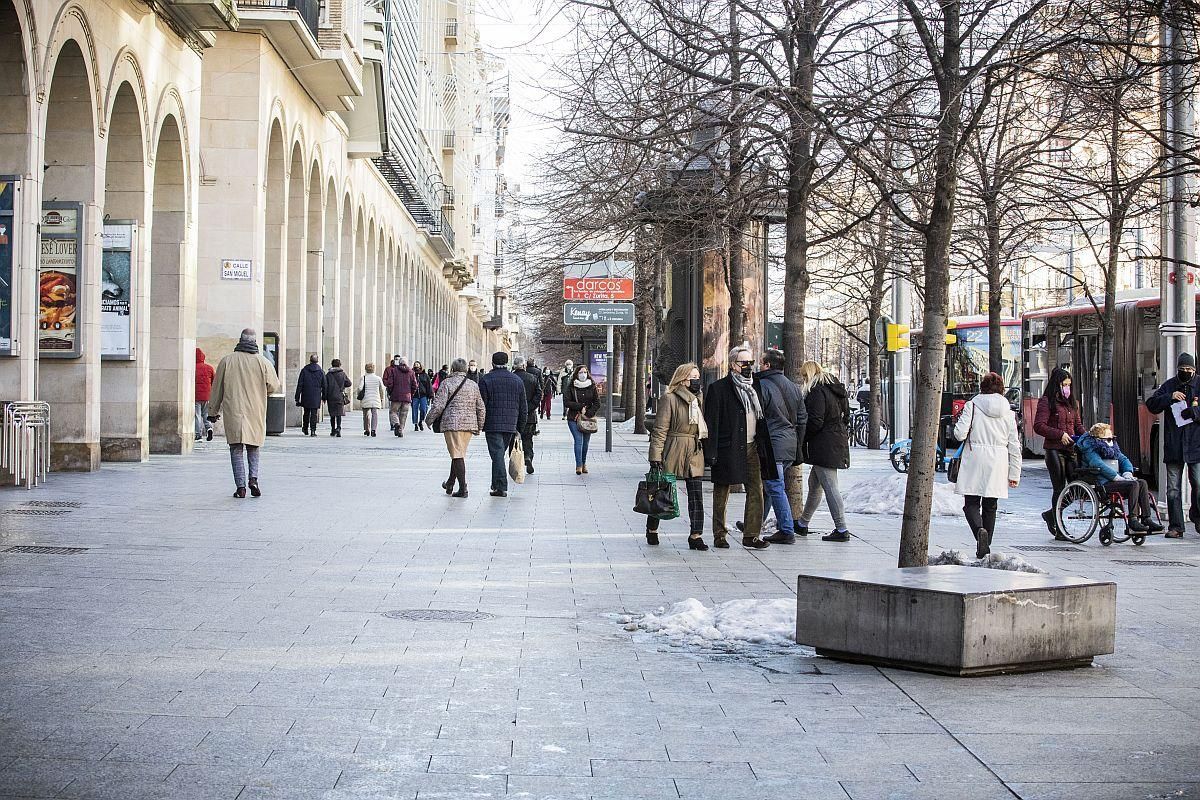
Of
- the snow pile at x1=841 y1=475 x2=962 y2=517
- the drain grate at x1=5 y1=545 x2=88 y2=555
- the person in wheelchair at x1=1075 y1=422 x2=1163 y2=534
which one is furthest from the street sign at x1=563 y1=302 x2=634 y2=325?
the drain grate at x1=5 y1=545 x2=88 y2=555

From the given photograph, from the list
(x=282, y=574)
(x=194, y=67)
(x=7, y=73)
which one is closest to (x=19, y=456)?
(x=7, y=73)

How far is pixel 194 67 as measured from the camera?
2512 cm

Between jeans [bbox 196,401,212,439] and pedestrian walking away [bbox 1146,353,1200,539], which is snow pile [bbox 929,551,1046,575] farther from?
jeans [bbox 196,401,212,439]

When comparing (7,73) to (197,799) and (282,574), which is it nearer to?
(282,574)

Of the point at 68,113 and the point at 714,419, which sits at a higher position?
the point at 68,113

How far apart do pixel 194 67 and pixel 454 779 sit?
2201 cm

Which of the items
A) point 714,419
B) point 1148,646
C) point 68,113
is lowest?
point 1148,646

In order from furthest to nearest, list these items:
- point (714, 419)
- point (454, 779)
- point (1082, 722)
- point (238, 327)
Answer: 1. point (238, 327)
2. point (714, 419)
3. point (1082, 722)
4. point (454, 779)

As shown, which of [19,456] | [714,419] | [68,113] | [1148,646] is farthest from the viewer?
[68,113]

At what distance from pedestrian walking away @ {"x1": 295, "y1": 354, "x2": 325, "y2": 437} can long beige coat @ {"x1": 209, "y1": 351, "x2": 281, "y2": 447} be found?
17.6 metres

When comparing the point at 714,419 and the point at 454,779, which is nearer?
the point at 454,779

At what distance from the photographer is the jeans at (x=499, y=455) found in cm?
1812

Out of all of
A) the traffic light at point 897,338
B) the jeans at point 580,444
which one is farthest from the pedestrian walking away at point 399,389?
the traffic light at point 897,338

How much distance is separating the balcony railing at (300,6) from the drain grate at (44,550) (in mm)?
20624
